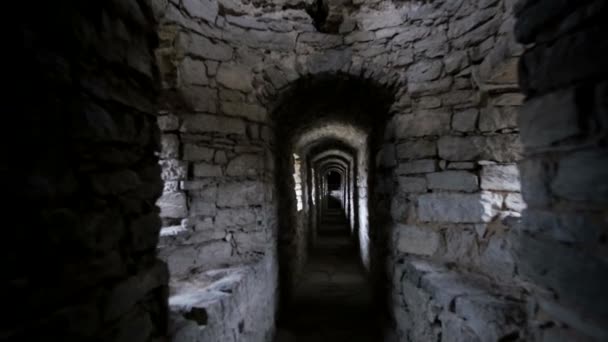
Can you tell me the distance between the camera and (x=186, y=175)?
105 inches

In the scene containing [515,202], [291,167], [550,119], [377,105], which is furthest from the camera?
Result: [291,167]

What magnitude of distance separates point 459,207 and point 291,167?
2795 millimetres

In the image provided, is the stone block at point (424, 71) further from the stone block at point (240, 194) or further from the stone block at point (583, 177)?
the stone block at point (583, 177)

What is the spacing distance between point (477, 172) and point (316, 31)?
7.04ft

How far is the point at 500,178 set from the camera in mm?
2629

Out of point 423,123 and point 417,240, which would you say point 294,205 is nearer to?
point 417,240

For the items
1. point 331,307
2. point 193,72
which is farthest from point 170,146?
point 331,307

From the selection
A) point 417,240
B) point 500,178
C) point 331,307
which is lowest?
point 331,307

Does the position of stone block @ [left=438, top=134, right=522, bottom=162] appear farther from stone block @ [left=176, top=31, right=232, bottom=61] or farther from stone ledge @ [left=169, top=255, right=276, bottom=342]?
stone block @ [left=176, top=31, right=232, bottom=61]

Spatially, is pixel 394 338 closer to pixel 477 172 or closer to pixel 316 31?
pixel 477 172

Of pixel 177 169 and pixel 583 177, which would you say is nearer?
pixel 583 177

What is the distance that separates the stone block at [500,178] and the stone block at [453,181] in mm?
80

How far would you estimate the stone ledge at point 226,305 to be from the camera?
5.65 feet

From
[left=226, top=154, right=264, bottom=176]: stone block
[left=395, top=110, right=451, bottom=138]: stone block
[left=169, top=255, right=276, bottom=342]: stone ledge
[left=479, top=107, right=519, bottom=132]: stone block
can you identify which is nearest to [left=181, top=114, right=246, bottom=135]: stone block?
[left=226, top=154, right=264, bottom=176]: stone block
